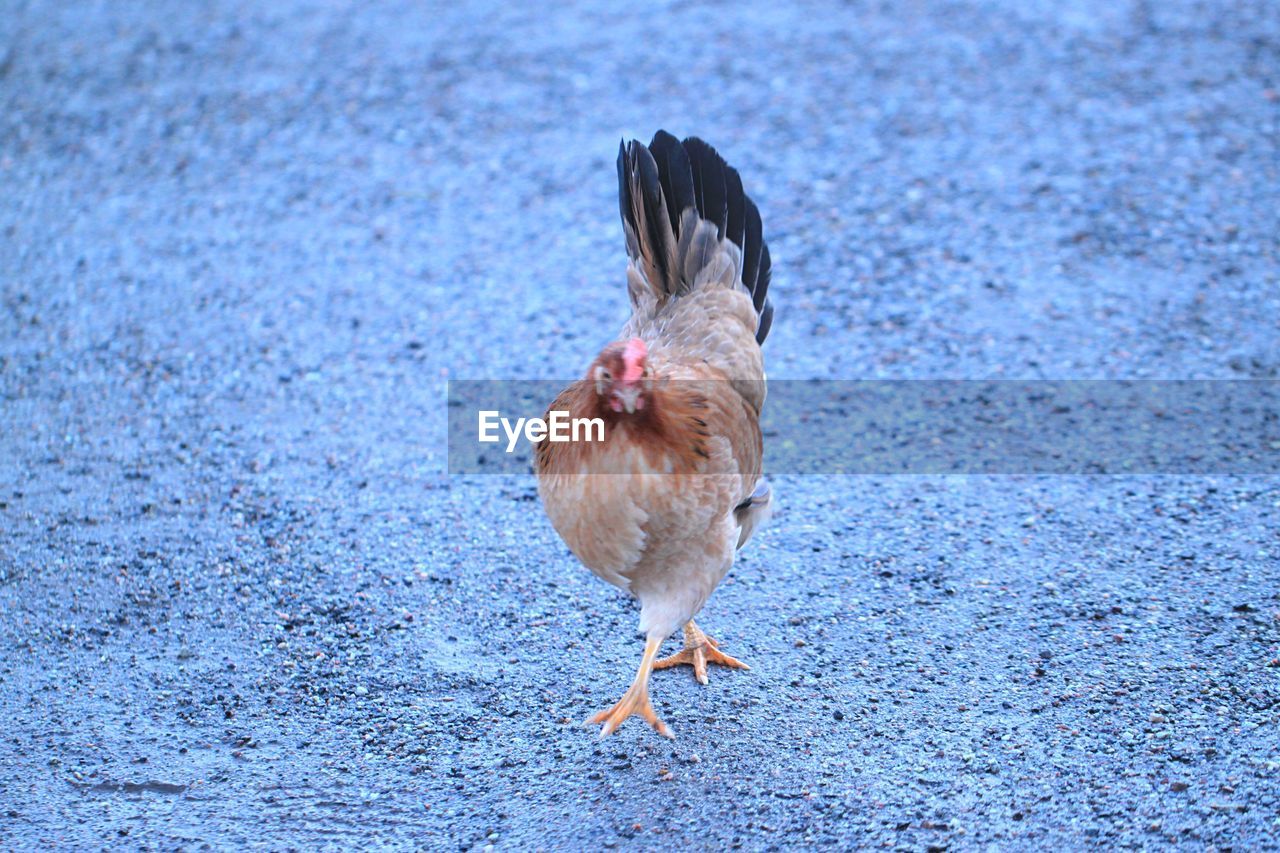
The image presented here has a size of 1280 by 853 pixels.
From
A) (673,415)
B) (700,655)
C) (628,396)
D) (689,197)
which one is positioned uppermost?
(689,197)

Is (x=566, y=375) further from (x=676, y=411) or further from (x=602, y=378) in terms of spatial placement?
(x=602, y=378)

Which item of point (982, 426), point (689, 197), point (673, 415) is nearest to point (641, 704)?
point (673, 415)

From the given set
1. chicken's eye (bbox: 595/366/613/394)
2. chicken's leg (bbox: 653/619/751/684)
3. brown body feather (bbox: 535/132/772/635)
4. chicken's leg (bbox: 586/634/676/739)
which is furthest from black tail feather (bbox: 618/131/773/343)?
chicken's leg (bbox: 586/634/676/739)

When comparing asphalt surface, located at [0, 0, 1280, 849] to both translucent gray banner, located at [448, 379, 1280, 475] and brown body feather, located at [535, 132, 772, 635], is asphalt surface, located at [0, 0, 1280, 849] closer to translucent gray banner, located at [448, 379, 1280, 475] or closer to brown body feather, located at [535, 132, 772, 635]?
translucent gray banner, located at [448, 379, 1280, 475]

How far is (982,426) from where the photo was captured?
611 centimetres

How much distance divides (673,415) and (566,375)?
2.91 meters

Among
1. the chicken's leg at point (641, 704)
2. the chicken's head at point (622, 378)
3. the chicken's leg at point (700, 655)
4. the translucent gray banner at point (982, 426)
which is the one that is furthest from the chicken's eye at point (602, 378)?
the translucent gray banner at point (982, 426)

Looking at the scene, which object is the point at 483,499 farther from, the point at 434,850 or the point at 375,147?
the point at 375,147

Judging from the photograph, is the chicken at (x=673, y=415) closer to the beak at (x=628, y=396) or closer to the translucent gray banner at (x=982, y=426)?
the beak at (x=628, y=396)

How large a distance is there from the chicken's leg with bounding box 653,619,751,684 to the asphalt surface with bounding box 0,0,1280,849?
0.24 feet

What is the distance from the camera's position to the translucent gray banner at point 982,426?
19.0ft

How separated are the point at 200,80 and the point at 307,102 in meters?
1.17

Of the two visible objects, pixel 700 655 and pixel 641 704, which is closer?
pixel 641 704

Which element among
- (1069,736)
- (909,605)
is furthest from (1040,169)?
(1069,736)
